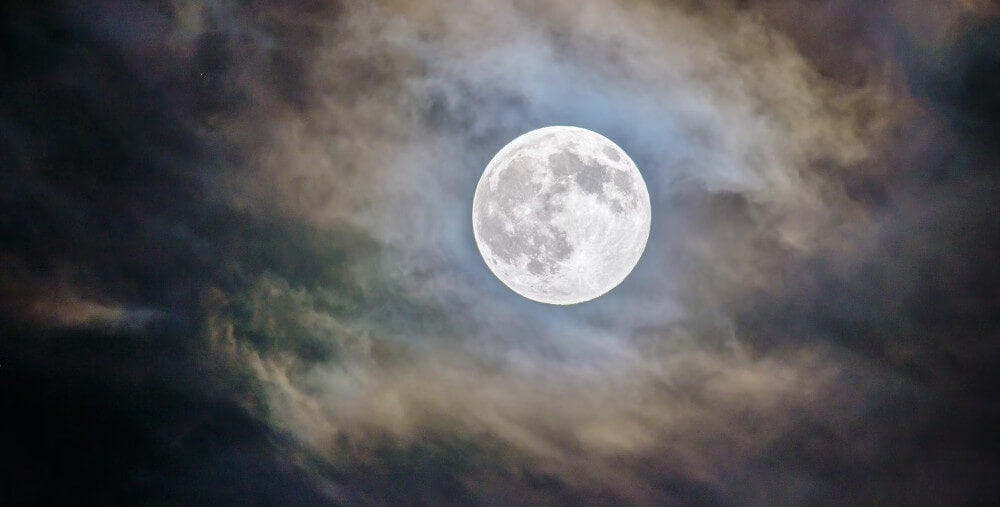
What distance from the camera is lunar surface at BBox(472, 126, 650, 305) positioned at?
1458cm

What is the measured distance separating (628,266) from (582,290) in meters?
1.68

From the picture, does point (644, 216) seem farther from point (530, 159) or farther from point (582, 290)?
point (530, 159)

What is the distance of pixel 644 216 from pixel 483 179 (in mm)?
5360

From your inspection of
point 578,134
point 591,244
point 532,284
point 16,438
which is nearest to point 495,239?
point 532,284

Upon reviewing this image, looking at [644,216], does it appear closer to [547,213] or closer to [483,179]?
[547,213]

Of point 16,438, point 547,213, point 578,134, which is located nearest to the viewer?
point 547,213

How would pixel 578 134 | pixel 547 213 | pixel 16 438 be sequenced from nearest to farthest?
Answer: pixel 547 213, pixel 578 134, pixel 16 438

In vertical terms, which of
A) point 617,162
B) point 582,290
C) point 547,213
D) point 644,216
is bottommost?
point 582,290

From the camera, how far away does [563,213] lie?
14.4 meters

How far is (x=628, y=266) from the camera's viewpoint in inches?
615

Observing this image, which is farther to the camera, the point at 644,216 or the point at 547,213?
the point at 644,216

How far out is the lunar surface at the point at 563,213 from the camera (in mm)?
14578

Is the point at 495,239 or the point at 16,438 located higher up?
the point at 495,239

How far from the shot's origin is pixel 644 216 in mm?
15578
